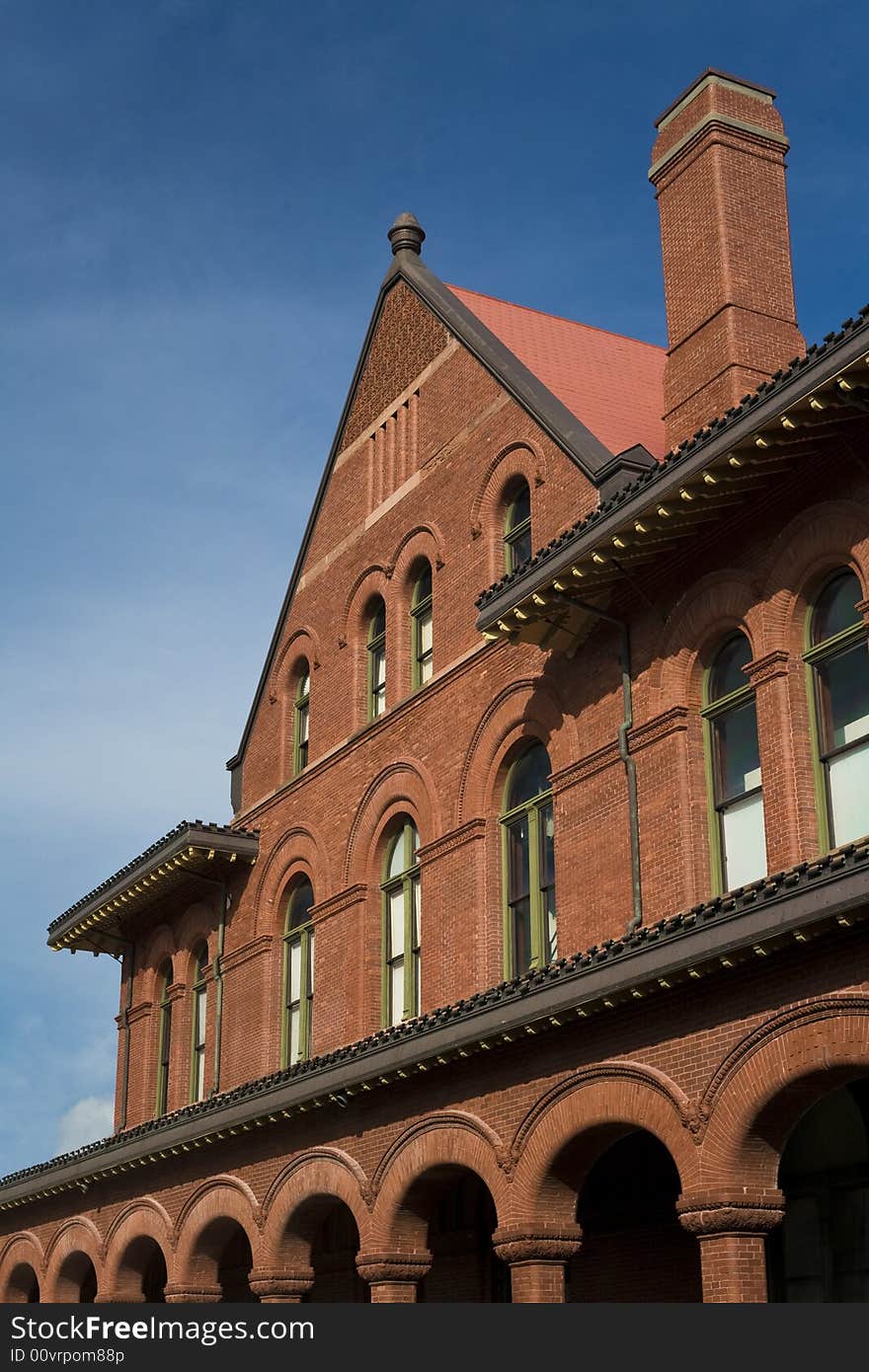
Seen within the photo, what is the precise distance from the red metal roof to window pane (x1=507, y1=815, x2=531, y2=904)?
4724 mm

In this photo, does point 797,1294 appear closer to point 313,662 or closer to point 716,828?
point 716,828

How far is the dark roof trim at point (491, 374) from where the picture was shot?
20.1 m

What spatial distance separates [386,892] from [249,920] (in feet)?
12.6

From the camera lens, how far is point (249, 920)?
85.6 ft

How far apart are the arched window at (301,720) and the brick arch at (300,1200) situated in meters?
7.48

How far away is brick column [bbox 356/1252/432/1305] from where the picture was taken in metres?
18.1

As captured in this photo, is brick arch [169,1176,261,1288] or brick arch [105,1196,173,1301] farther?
brick arch [105,1196,173,1301]

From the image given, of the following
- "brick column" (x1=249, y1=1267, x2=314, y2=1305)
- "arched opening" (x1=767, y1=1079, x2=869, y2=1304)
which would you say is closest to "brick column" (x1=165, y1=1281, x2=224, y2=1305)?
"brick column" (x1=249, y1=1267, x2=314, y2=1305)

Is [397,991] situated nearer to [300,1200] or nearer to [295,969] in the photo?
[295,969]


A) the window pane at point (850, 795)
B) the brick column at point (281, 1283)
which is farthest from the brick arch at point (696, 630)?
the brick column at point (281, 1283)

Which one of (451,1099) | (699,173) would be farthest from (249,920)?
(699,173)

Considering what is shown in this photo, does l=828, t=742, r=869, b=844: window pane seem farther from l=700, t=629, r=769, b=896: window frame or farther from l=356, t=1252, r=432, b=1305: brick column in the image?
l=356, t=1252, r=432, b=1305: brick column

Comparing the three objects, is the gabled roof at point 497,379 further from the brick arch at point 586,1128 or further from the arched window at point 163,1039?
the brick arch at point 586,1128

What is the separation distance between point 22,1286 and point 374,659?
1210 centimetres
